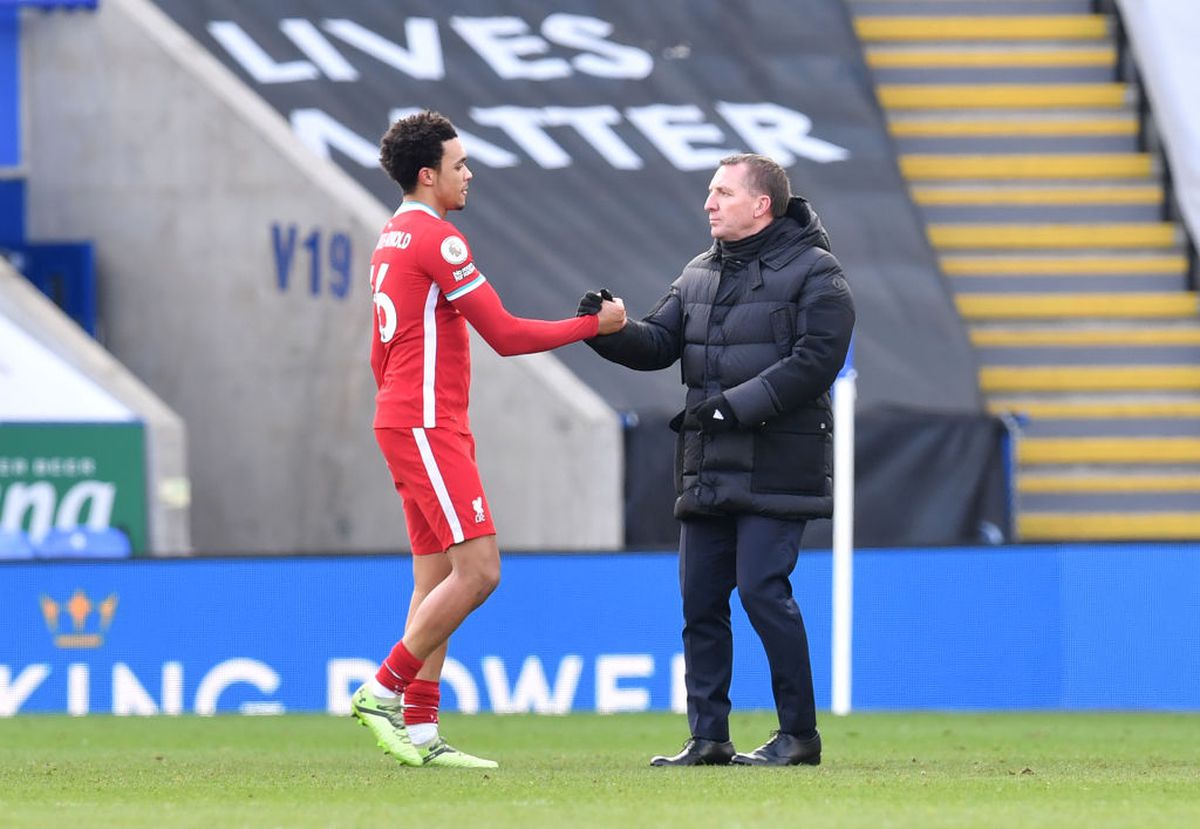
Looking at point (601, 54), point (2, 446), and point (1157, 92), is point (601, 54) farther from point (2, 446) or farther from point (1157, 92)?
point (2, 446)

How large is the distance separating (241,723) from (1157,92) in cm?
1042

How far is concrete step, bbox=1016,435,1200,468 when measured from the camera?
1639 centimetres

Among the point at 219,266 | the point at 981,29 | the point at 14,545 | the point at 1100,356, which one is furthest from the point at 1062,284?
the point at 14,545

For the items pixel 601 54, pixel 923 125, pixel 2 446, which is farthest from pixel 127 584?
pixel 923 125

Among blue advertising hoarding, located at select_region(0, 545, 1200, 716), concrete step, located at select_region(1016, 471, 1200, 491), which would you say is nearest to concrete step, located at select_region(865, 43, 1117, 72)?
concrete step, located at select_region(1016, 471, 1200, 491)

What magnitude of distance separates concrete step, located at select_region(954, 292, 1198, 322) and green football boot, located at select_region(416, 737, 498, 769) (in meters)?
10.7

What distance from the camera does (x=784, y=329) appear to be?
7172 millimetres

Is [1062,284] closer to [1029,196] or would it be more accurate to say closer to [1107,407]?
[1029,196]

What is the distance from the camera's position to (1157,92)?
60.0 feet

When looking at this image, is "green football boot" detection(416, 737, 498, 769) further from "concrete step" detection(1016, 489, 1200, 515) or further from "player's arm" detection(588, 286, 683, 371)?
"concrete step" detection(1016, 489, 1200, 515)

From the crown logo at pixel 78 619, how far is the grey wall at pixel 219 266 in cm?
353

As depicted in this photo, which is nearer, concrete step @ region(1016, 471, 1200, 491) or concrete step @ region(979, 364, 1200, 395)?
concrete step @ region(1016, 471, 1200, 491)

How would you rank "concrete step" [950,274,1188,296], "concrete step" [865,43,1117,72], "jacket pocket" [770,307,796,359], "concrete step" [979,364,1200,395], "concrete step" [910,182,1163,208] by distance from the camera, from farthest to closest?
"concrete step" [865,43,1117,72], "concrete step" [910,182,1163,208], "concrete step" [950,274,1188,296], "concrete step" [979,364,1200,395], "jacket pocket" [770,307,796,359]

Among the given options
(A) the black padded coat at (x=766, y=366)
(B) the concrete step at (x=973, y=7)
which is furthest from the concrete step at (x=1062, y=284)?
(A) the black padded coat at (x=766, y=366)
